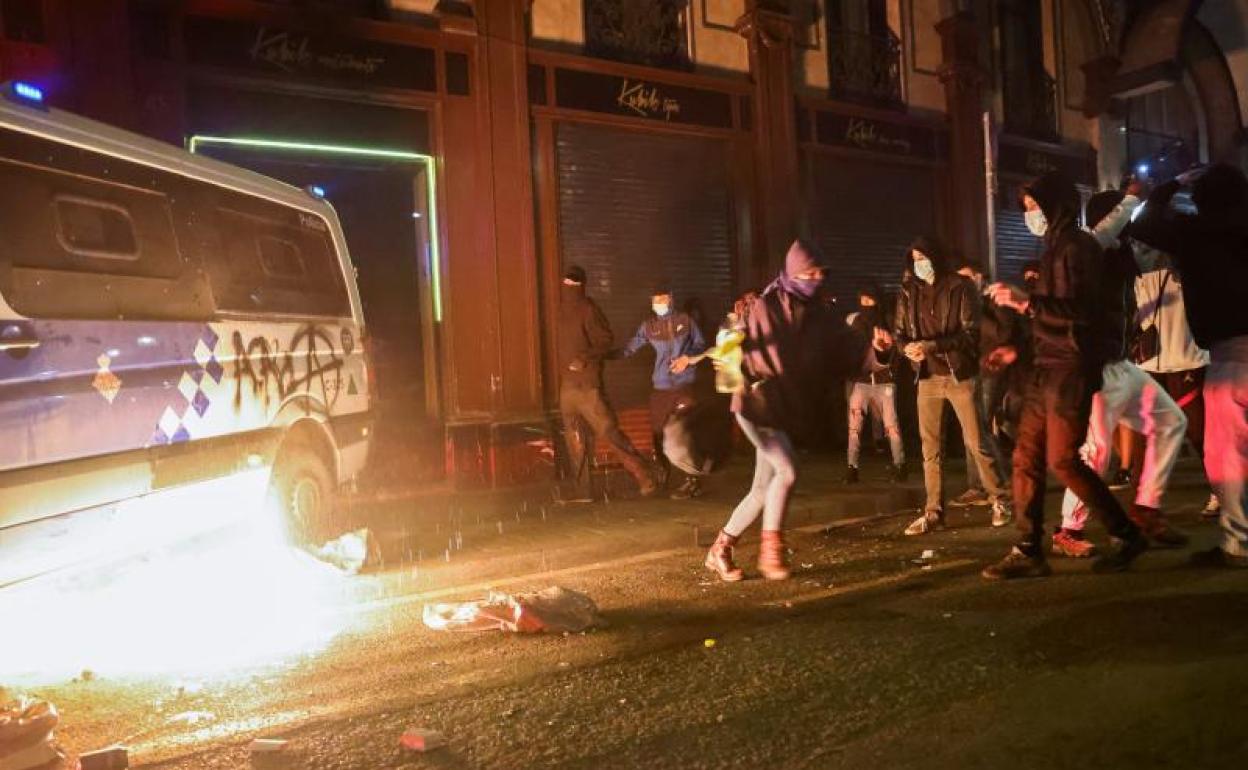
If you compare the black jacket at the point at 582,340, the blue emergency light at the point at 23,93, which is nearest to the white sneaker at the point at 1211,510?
the black jacket at the point at 582,340

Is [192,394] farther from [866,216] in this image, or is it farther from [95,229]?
[866,216]

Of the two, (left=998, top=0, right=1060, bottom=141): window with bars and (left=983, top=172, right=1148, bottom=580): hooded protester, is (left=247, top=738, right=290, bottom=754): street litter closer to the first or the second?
(left=983, top=172, right=1148, bottom=580): hooded protester

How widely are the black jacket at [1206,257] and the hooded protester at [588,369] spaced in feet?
14.1

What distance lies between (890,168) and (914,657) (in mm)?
10850

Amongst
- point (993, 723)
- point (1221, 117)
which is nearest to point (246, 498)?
point (993, 723)

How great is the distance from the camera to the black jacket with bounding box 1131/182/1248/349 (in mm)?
5129

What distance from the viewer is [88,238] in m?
4.39

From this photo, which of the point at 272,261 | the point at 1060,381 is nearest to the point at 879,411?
the point at 1060,381

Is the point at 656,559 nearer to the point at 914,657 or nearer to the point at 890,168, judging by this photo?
the point at 914,657

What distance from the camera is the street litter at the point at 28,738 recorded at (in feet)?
10.2

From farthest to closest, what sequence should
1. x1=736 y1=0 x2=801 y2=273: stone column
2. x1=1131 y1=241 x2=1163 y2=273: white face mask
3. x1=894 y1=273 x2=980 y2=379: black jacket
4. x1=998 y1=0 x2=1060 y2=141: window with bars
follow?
x1=998 y1=0 x2=1060 y2=141: window with bars → x1=736 y1=0 x2=801 y2=273: stone column → x1=1131 y1=241 x2=1163 y2=273: white face mask → x1=894 y1=273 x2=980 y2=379: black jacket

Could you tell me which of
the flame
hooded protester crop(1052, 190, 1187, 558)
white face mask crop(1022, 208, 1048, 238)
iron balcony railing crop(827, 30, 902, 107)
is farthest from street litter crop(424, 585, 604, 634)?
iron balcony railing crop(827, 30, 902, 107)

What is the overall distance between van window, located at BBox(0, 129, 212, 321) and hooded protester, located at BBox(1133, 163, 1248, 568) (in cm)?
511

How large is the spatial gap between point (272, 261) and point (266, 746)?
349cm
